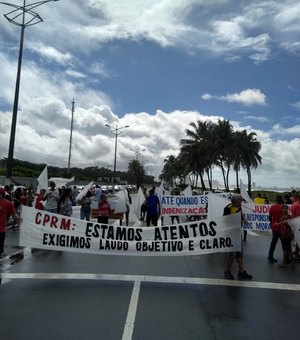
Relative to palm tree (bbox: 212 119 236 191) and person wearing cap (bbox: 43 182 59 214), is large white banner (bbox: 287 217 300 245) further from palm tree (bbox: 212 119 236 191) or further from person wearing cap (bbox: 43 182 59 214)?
palm tree (bbox: 212 119 236 191)

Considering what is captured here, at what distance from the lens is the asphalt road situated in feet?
18.0

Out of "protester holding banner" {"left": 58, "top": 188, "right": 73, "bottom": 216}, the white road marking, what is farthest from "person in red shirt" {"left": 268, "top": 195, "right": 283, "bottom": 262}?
"protester holding banner" {"left": 58, "top": 188, "right": 73, "bottom": 216}

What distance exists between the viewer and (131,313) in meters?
6.14

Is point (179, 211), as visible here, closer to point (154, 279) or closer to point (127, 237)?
point (127, 237)

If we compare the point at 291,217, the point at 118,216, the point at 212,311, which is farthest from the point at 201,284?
the point at 118,216

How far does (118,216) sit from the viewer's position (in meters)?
19.1

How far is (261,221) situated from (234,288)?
6.84m

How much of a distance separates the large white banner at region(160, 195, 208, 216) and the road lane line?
10.1 meters

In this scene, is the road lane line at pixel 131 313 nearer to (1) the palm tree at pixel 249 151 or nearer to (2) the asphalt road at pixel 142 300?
(2) the asphalt road at pixel 142 300

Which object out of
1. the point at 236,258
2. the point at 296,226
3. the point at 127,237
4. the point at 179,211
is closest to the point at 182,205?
the point at 179,211

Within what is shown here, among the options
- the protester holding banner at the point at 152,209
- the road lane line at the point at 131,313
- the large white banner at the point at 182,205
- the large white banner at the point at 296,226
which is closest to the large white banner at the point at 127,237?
the road lane line at the point at 131,313

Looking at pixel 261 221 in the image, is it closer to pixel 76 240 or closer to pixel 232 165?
pixel 76 240

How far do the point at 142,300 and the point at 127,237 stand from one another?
225 centimetres

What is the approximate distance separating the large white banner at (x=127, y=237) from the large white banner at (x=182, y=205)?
889 cm
